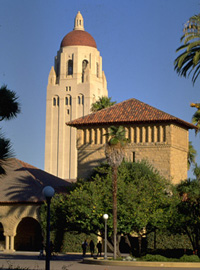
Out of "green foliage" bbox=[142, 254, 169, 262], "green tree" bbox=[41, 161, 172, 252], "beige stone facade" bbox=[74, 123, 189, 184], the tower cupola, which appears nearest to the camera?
"green foliage" bbox=[142, 254, 169, 262]

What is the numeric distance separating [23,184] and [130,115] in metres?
11.4

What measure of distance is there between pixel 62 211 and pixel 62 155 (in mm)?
67953

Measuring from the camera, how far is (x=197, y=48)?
2992 centimetres

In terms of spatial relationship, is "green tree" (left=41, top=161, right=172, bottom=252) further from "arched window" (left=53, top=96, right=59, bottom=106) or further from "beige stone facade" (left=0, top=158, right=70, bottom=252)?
"arched window" (left=53, top=96, right=59, bottom=106)

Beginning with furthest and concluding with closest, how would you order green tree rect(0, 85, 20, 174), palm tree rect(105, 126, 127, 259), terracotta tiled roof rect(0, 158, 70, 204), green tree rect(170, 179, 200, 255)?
terracotta tiled roof rect(0, 158, 70, 204) < green tree rect(170, 179, 200, 255) < palm tree rect(105, 126, 127, 259) < green tree rect(0, 85, 20, 174)

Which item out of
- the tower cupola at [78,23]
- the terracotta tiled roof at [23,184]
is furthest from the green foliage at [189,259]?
the tower cupola at [78,23]

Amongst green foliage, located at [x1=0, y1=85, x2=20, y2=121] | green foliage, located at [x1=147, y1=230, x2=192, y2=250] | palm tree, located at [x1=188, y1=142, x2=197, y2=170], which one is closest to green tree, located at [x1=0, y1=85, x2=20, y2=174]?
green foliage, located at [x1=0, y1=85, x2=20, y2=121]

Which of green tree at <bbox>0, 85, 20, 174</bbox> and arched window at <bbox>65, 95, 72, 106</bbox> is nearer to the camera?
green tree at <bbox>0, 85, 20, 174</bbox>

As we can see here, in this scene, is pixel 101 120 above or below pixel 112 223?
above

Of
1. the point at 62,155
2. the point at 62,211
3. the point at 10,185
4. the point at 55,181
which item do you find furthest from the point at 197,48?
the point at 62,155

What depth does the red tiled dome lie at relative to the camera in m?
113

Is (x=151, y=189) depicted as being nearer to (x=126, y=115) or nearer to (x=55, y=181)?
(x=126, y=115)

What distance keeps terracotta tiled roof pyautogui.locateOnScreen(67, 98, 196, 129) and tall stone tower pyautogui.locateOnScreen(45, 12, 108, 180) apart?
183 feet

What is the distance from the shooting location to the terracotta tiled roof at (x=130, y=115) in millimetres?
51031
